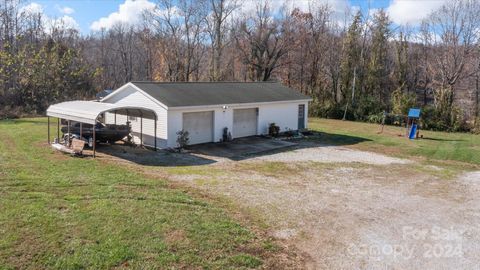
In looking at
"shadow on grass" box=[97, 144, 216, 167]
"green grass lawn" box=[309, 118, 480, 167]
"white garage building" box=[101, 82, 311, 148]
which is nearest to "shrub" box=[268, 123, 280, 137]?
"white garage building" box=[101, 82, 311, 148]

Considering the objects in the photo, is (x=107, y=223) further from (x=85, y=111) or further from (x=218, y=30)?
(x=218, y=30)

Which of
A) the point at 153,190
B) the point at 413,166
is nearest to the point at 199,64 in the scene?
the point at 413,166

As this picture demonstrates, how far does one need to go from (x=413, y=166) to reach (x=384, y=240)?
8782mm

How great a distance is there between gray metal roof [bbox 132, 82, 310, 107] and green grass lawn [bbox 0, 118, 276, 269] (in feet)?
21.5

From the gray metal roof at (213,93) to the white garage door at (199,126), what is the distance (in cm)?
62

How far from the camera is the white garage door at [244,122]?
20469mm

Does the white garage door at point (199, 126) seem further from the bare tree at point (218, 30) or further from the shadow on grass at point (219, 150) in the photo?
the bare tree at point (218, 30)

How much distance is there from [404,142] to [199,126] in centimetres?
1114

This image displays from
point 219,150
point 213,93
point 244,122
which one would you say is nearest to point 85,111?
point 219,150

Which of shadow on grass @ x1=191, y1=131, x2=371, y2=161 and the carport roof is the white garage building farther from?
shadow on grass @ x1=191, y1=131, x2=371, y2=161

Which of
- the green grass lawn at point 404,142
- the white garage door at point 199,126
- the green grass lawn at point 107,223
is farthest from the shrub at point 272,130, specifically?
the green grass lawn at point 107,223

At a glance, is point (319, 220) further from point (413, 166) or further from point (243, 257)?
point (413, 166)

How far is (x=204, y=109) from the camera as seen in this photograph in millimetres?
18188

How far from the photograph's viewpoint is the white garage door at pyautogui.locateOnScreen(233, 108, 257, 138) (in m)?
20.5
